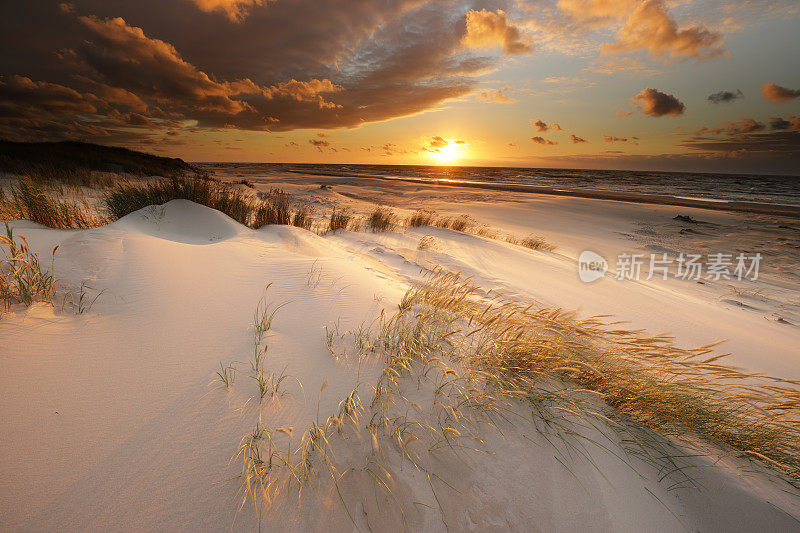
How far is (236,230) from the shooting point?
5891mm

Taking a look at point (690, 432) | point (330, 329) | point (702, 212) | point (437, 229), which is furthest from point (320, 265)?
point (702, 212)

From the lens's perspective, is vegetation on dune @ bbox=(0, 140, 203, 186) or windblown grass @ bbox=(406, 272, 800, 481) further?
vegetation on dune @ bbox=(0, 140, 203, 186)

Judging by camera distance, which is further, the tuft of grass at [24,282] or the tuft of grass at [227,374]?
the tuft of grass at [24,282]

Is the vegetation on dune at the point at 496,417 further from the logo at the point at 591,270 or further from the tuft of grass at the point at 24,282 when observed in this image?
the logo at the point at 591,270

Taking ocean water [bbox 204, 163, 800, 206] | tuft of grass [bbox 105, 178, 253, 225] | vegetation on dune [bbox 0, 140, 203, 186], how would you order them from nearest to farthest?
tuft of grass [bbox 105, 178, 253, 225], vegetation on dune [bbox 0, 140, 203, 186], ocean water [bbox 204, 163, 800, 206]

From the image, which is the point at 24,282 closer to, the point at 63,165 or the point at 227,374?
the point at 227,374

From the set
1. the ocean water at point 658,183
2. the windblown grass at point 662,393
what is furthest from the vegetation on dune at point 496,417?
the ocean water at point 658,183

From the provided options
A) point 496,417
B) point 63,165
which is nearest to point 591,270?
point 496,417

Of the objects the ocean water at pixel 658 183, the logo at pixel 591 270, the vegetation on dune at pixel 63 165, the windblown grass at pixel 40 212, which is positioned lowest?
the logo at pixel 591 270

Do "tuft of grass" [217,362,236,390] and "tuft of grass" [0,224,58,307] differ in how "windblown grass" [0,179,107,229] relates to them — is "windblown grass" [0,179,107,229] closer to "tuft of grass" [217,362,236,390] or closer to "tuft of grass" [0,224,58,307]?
"tuft of grass" [0,224,58,307]

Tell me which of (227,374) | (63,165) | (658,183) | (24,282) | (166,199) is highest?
(658,183)

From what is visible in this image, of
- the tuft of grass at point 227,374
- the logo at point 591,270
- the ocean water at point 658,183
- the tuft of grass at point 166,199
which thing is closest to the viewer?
the tuft of grass at point 227,374

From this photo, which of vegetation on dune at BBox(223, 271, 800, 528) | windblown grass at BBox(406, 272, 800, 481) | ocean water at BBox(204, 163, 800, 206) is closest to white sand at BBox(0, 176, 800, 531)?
vegetation on dune at BBox(223, 271, 800, 528)

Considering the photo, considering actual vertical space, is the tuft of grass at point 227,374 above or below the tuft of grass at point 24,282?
below
